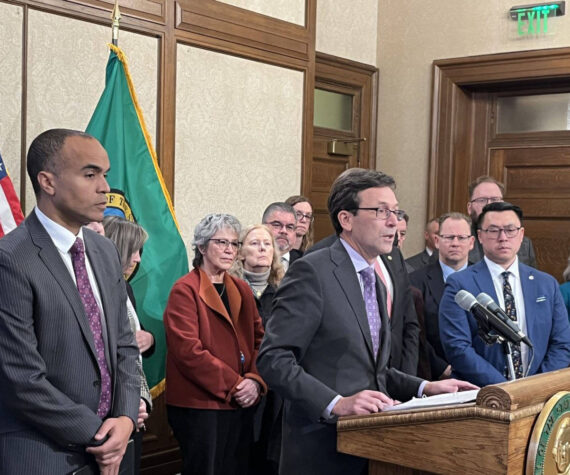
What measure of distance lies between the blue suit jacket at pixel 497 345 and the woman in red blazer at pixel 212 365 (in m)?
0.85

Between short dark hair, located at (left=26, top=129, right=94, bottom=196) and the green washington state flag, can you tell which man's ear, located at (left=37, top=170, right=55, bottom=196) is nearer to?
short dark hair, located at (left=26, top=129, right=94, bottom=196)

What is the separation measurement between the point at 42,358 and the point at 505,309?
188 centimetres

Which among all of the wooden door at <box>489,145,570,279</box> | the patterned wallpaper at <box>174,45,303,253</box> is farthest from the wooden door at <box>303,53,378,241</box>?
the wooden door at <box>489,145,570,279</box>

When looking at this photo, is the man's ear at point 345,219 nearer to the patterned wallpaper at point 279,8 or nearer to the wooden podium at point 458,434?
the wooden podium at point 458,434

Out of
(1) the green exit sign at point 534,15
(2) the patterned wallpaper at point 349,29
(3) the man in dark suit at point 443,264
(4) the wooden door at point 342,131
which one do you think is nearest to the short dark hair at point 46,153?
(3) the man in dark suit at point 443,264

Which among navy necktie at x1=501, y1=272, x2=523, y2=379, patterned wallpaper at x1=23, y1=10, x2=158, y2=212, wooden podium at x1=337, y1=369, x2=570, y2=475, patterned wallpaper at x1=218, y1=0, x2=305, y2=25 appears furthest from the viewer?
patterned wallpaper at x1=218, y1=0, x2=305, y2=25

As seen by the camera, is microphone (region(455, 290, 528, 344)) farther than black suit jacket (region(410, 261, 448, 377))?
No

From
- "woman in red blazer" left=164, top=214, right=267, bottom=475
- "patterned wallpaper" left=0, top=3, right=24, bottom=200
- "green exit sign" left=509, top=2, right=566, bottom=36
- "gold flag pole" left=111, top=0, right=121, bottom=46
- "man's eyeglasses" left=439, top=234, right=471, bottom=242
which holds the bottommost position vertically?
"woman in red blazer" left=164, top=214, right=267, bottom=475

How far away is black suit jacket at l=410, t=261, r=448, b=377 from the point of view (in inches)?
144

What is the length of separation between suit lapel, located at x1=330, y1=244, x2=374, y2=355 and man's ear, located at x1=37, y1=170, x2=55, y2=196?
2.60 ft

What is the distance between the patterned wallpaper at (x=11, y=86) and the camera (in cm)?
345

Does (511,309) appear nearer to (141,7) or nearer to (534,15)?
(141,7)

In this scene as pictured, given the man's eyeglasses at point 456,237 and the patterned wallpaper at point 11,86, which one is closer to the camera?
the patterned wallpaper at point 11,86

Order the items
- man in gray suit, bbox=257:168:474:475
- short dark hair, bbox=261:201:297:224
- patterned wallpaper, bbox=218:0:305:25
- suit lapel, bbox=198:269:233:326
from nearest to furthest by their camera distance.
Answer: man in gray suit, bbox=257:168:474:475 < suit lapel, bbox=198:269:233:326 < short dark hair, bbox=261:201:297:224 < patterned wallpaper, bbox=218:0:305:25
